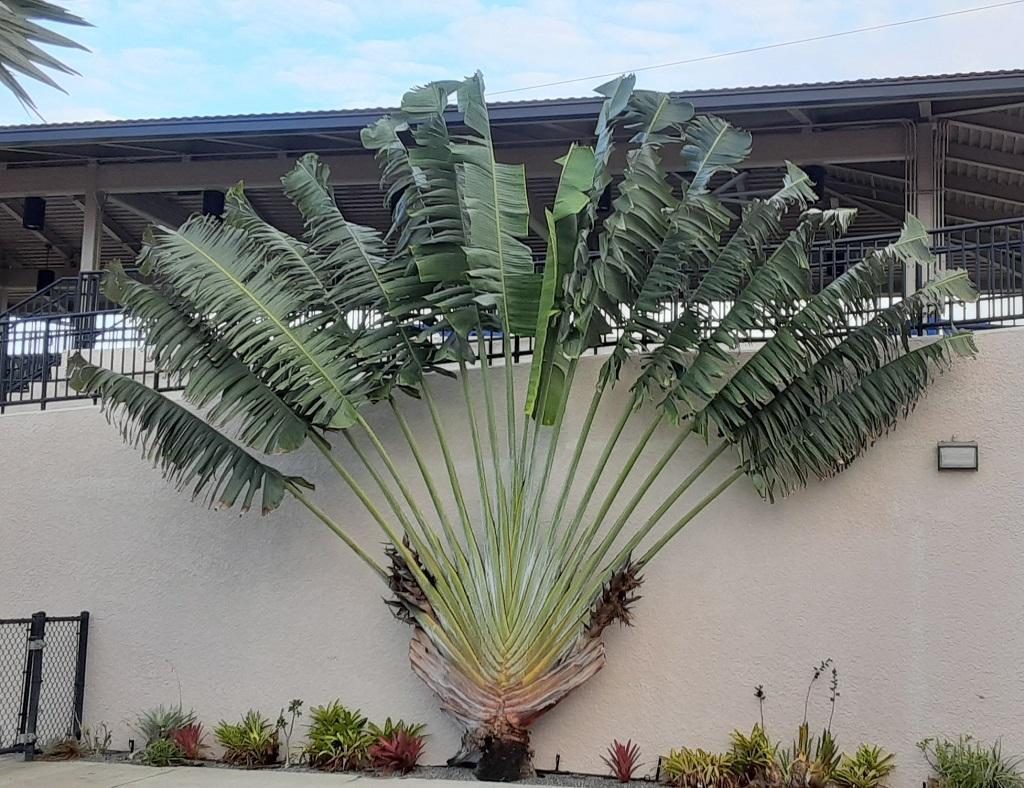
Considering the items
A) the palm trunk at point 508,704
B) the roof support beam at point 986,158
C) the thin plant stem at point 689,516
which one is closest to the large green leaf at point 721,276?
the thin plant stem at point 689,516

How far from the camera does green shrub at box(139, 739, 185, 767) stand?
9.79m

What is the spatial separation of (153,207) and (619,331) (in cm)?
902

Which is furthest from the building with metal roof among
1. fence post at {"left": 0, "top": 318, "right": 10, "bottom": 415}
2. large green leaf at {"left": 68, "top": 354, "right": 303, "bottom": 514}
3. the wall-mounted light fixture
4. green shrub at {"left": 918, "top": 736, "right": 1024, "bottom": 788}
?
green shrub at {"left": 918, "top": 736, "right": 1024, "bottom": 788}

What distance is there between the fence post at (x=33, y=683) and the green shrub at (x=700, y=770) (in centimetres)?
562

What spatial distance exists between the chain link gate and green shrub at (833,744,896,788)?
270 inches

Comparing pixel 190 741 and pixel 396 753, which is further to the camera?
pixel 190 741

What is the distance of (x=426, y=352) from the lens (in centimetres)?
962

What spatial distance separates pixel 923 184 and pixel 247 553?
26.5ft

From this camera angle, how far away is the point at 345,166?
14.3m

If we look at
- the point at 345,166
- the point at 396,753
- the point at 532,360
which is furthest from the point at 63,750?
the point at 345,166

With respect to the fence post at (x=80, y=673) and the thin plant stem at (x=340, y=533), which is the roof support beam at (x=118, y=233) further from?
the thin plant stem at (x=340, y=533)

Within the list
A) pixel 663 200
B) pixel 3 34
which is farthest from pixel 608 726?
pixel 3 34

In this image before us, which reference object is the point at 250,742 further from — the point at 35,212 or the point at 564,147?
the point at 35,212

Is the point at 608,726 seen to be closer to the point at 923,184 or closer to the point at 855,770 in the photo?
the point at 855,770
